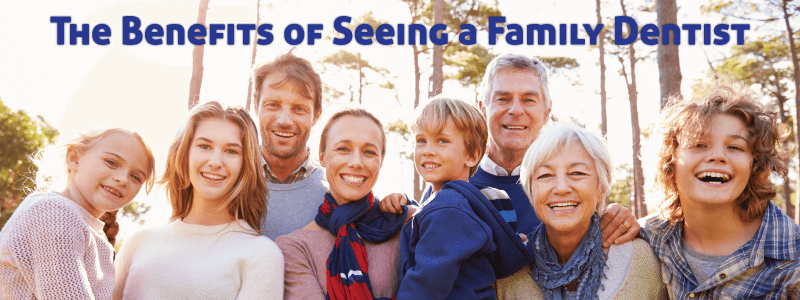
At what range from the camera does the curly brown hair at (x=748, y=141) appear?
2715 mm

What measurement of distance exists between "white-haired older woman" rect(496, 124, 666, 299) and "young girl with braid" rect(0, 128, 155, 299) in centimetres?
207

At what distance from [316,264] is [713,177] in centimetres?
215

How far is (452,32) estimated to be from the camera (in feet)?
57.6

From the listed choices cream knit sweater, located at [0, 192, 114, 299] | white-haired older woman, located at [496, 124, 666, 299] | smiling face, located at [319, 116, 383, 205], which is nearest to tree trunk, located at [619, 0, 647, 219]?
white-haired older woman, located at [496, 124, 666, 299]

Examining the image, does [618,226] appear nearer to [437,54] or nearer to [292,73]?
[292,73]

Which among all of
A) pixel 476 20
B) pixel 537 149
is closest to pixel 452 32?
pixel 476 20

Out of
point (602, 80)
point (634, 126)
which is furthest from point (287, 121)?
point (602, 80)

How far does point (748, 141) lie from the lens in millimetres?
2697

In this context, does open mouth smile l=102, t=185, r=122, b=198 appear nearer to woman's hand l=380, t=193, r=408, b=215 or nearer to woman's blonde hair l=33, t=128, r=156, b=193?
woman's blonde hair l=33, t=128, r=156, b=193

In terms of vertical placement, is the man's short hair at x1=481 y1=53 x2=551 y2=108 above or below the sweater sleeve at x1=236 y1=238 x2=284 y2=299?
above

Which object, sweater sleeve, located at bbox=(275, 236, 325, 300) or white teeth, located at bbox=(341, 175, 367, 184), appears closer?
sweater sleeve, located at bbox=(275, 236, 325, 300)

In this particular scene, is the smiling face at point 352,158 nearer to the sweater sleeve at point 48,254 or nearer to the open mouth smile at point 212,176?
the open mouth smile at point 212,176

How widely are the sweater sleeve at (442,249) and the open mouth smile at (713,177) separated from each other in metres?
1.24

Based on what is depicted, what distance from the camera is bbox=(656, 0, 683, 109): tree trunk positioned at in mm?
7062
